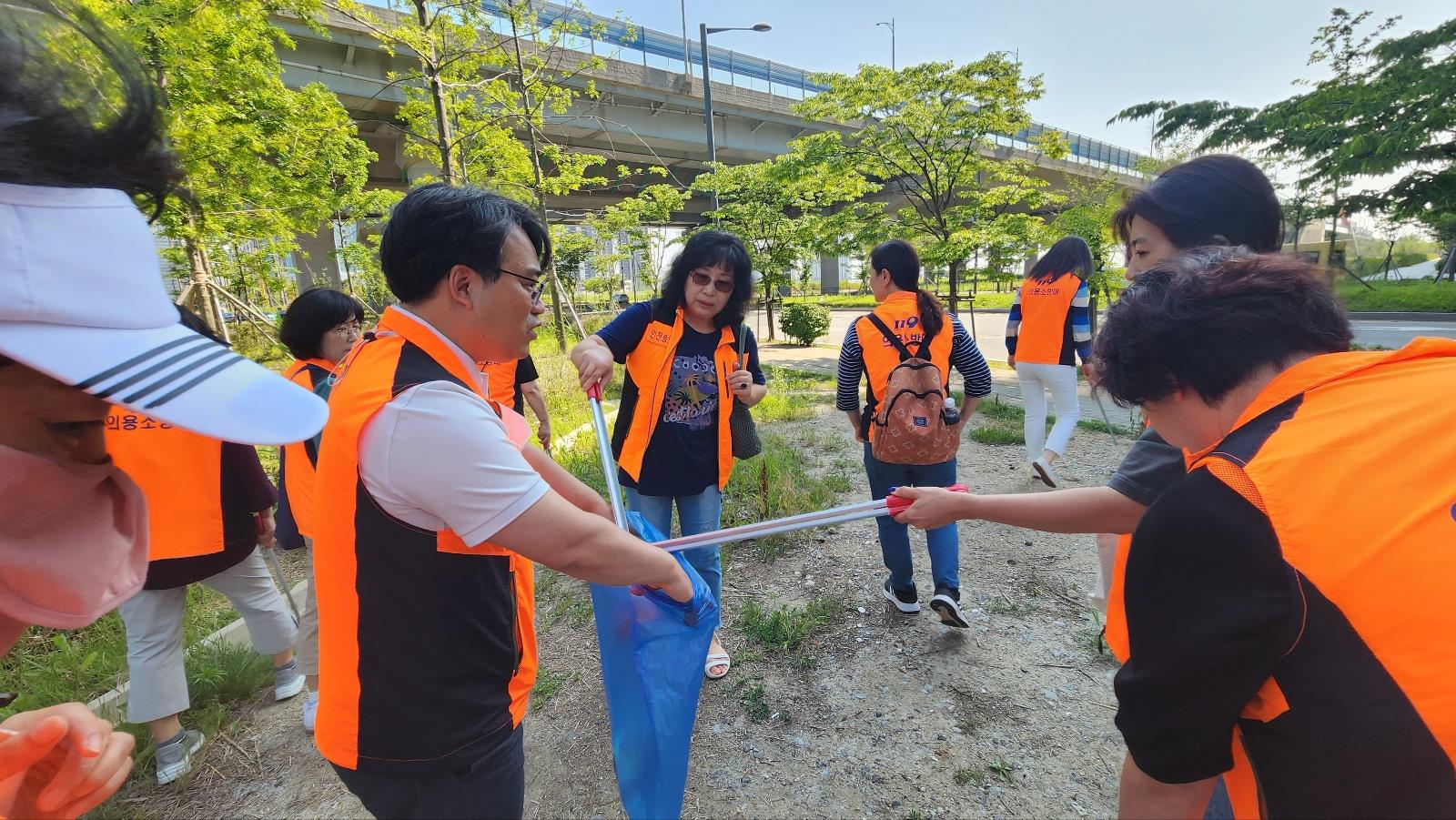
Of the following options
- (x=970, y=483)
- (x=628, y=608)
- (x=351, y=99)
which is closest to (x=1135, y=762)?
(x=628, y=608)

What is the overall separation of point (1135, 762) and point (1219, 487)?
58 cm

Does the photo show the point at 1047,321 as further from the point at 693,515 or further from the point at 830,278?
the point at 830,278

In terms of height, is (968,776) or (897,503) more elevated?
(897,503)

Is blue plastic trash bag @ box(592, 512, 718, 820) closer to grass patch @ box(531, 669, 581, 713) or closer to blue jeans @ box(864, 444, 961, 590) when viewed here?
grass patch @ box(531, 669, 581, 713)

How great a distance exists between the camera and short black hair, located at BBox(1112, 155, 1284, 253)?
1.87m

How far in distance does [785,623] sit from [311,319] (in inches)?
107

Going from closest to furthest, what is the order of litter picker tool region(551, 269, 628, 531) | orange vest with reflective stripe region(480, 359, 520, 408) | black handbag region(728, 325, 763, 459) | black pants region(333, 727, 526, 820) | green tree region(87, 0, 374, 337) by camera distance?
black pants region(333, 727, 526, 820)
litter picker tool region(551, 269, 628, 531)
black handbag region(728, 325, 763, 459)
orange vest with reflective stripe region(480, 359, 520, 408)
green tree region(87, 0, 374, 337)

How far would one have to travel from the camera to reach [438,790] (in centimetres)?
131

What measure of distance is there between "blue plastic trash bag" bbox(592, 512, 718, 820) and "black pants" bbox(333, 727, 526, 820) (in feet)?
1.23

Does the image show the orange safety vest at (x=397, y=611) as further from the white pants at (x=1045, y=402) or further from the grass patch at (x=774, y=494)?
the white pants at (x=1045, y=402)


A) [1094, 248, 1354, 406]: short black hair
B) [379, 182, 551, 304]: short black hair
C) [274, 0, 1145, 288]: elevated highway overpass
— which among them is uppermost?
[274, 0, 1145, 288]: elevated highway overpass

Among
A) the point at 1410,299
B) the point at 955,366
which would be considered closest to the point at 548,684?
the point at 955,366

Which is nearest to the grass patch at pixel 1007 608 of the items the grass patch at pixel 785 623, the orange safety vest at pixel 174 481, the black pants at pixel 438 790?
the grass patch at pixel 785 623

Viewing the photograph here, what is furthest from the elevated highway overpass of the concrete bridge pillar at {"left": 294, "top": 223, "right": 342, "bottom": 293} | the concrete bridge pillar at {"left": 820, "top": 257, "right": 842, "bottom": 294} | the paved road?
the concrete bridge pillar at {"left": 820, "top": 257, "right": 842, "bottom": 294}
